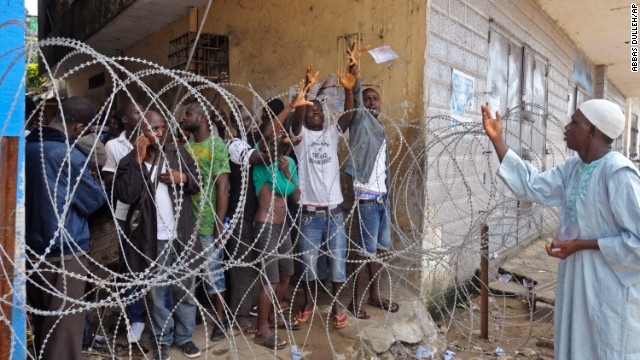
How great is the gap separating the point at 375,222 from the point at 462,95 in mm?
1907

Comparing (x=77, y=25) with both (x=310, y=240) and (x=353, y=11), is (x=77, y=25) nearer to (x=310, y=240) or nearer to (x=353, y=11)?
(x=353, y=11)

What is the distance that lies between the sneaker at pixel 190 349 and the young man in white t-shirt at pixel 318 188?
3.14 ft

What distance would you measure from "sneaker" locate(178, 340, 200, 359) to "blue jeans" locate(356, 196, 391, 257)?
5.08ft

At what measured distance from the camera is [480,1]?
17.7 feet

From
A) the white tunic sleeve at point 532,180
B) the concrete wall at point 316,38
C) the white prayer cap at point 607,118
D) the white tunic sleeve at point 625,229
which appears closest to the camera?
the white tunic sleeve at point 625,229

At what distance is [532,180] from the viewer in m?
2.89

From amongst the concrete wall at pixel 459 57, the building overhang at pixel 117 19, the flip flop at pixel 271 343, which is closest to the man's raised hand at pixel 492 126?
the concrete wall at pixel 459 57

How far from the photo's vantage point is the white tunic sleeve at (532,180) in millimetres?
2873

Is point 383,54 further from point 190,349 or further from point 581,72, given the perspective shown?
point 581,72

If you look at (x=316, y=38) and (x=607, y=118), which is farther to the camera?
(x=316, y=38)

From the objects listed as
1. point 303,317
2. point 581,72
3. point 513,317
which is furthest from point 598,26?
point 303,317

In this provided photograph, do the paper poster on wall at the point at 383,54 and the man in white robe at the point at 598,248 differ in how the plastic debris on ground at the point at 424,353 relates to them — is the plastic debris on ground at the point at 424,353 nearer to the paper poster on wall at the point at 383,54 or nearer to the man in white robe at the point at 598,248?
the man in white robe at the point at 598,248

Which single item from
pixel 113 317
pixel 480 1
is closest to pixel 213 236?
pixel 113 317

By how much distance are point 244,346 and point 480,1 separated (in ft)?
14.7
